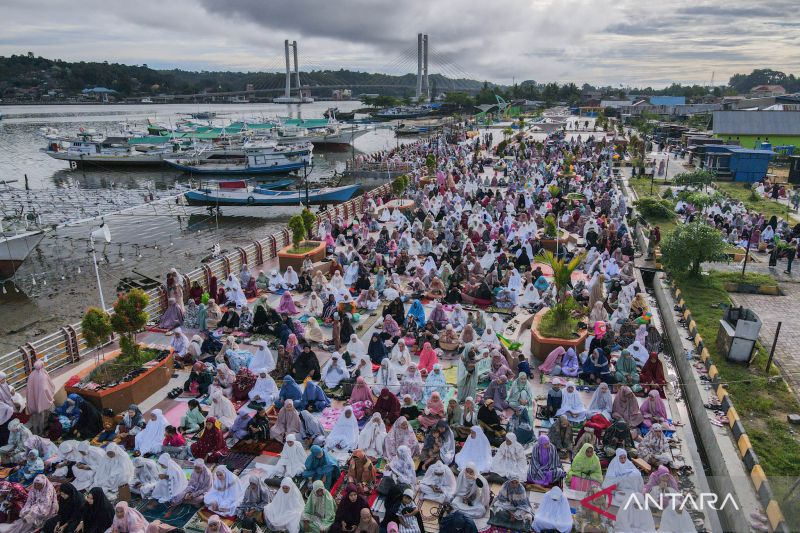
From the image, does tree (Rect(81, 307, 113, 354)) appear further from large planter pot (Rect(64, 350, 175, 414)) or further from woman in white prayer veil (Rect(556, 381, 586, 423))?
woman in white prayer veil (Rect(556, 381, 586, 423))

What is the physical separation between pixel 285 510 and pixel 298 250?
31.5 feet

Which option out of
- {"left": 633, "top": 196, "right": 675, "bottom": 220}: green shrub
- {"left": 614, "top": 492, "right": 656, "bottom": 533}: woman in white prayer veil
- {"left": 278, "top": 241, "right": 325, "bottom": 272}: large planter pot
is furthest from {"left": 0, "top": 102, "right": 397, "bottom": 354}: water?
{"left": 633, "top": 196, "right": 675, "bottom": 220}: green shrub

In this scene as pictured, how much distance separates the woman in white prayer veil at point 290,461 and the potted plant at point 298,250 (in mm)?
7838

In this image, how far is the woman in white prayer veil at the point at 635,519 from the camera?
218 inches

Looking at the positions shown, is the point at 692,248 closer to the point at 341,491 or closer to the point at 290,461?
the point at 341,491

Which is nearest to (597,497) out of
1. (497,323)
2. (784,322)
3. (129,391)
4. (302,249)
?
(497,323)

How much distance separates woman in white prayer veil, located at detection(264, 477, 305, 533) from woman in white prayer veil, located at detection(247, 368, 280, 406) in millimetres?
2572

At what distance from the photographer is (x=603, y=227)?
1731 centimetres

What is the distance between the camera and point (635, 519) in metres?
5.55

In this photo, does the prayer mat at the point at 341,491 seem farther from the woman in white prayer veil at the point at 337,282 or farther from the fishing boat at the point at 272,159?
the fishing boat at the point at 272,159

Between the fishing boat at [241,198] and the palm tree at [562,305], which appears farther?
the fishing boat at [241,198]

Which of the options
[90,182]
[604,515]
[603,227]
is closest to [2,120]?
[90,182]

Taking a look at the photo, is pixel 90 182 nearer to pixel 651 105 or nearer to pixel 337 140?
pixel 337 140

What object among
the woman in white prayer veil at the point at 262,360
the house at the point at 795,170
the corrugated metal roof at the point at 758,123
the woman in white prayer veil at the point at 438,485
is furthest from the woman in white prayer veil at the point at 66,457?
the corrugated metal roof at the point at 758,123
